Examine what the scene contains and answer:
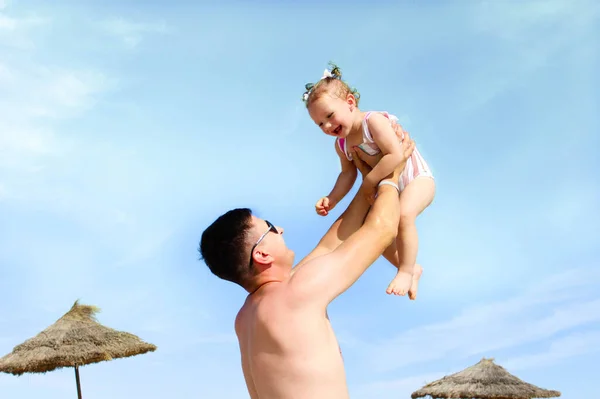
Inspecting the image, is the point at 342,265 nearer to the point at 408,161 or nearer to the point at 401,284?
the point at 401,284

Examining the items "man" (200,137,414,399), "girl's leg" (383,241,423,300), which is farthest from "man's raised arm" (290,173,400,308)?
"girl's leg" (383,241,423,300)

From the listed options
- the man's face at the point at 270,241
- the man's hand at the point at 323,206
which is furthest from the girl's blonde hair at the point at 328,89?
the man's face at the point at 270,241

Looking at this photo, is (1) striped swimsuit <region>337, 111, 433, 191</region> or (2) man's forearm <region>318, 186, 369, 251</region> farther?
(1) striped swimsuit <region>337, 111, 433, 191</region>

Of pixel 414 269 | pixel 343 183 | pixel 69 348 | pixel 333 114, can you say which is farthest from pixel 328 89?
pixel 69 348

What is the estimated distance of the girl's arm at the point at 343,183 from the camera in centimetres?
459

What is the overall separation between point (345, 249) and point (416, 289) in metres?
1.08

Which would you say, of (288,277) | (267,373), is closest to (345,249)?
(288,277)

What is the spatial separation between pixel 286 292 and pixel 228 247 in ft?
1.29

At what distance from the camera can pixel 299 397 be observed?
10.4 ft

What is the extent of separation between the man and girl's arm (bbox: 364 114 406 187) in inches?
15.3

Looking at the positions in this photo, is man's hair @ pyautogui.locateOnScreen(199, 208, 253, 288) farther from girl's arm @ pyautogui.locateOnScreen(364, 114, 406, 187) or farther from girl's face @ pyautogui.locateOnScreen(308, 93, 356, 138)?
girl's face @ pyautogui.locateOnScreen(308, 93, 356, 138)

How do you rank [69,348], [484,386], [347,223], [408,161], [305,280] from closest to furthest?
[305,280] → [347,223] → [408,161] → [69,348] → [484,386]

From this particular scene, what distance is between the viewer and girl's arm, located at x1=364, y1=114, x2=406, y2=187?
4.03 m

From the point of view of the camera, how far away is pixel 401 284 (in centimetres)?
412
